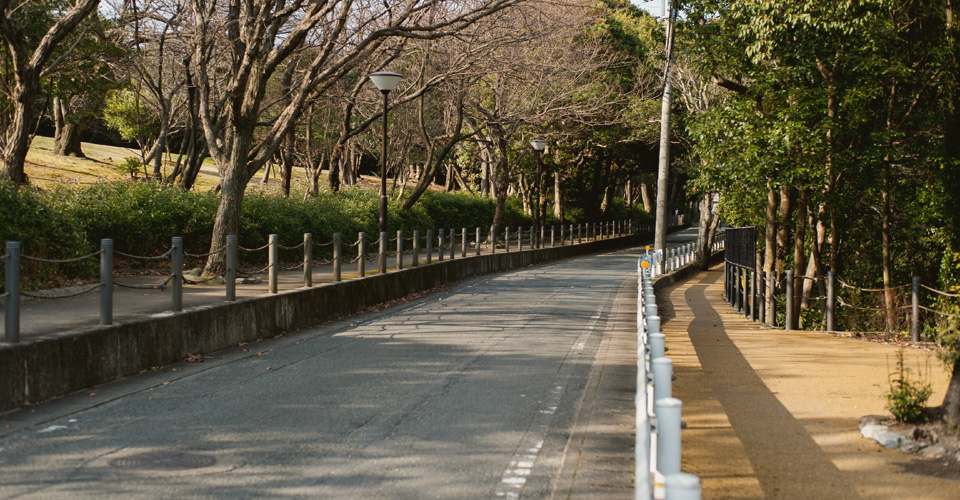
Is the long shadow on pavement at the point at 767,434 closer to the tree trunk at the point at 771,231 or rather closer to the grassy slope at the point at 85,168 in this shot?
the tree trunk at the point at 771,231

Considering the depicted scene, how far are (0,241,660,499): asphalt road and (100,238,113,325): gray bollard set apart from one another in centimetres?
76

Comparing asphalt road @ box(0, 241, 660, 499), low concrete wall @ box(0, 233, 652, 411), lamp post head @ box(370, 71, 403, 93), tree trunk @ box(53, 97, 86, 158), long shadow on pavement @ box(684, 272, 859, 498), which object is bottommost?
long shadow on pavement @ box(684, 272, 859, 498)

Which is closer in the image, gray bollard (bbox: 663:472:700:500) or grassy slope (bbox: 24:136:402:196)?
gray bollard (bbox: 663:472:700:500)

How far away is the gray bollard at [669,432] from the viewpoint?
404cm

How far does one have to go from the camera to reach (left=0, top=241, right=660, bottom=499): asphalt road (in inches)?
228

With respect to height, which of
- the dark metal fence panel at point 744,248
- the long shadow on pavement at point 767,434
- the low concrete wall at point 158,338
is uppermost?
the dark metal fence panel at point 744,248

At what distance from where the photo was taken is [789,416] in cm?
830

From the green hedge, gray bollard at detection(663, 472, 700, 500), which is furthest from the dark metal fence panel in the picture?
gray bollard at detection(663, 472, 700, 500)

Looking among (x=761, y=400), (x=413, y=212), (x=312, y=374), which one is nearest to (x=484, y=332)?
(x=312, y=374)

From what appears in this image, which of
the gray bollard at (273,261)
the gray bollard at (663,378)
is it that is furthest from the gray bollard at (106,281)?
the gray bollard at (663,378)

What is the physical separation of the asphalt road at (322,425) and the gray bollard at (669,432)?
5.82 ft

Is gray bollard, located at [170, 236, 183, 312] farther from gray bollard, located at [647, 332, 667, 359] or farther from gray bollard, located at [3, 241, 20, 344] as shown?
gray bollard, located at [647, 332, 667, 359]

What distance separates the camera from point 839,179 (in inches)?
770

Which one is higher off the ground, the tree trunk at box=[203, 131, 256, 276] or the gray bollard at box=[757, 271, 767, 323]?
the tree trunk at box=[203, 131, 256, 276]
